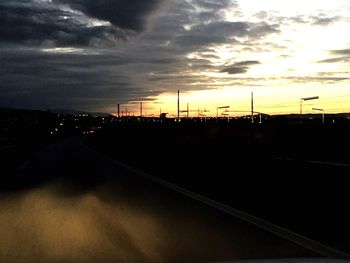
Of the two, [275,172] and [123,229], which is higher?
[275,172]

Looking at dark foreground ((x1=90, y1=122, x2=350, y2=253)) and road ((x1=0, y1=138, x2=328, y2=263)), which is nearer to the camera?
road ((x1=0, y1=138, x2=328, y2=263))

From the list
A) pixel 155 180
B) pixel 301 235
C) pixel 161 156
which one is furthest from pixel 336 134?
pixel 301 235

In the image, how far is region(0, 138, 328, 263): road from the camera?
26.0 feet

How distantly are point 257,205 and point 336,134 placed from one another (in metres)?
14.4

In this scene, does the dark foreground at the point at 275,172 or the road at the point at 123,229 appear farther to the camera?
the dark foreground at the point at 275,172

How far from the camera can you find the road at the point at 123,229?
312 inches

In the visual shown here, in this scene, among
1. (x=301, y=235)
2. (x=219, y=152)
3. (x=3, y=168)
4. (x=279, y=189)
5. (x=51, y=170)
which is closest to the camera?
(x=301, y=235)

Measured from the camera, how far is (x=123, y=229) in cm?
1014

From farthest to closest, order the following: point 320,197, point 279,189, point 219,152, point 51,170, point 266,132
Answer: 1. point 266,132
2. point 51,170
3. point 219,152
4. point 279,189
5. point 320,197

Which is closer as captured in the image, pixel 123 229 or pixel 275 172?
pixel 123 229

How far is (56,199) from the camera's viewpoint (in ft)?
49.3

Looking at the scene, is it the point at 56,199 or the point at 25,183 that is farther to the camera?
the point at 25,183

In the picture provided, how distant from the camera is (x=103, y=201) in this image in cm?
1436

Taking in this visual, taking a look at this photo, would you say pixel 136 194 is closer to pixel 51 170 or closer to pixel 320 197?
pixel 320 197
